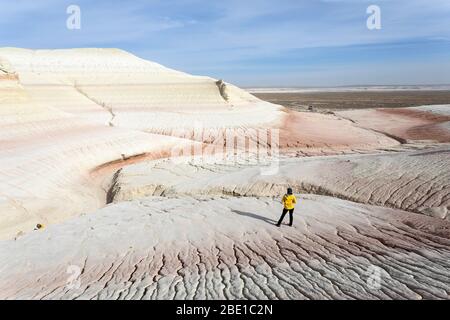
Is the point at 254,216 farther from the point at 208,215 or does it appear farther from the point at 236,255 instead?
the point at 236,255

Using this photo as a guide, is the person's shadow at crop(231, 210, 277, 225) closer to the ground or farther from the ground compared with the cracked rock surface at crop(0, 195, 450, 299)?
farther from the ground

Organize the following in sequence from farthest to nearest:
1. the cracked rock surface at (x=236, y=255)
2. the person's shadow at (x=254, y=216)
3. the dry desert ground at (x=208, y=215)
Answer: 1. the person's shadow at (x=254, y=216)
2. the dry desert ground at (x=208, y=215)
3. the cracked rock surface at (x=236, y=255)

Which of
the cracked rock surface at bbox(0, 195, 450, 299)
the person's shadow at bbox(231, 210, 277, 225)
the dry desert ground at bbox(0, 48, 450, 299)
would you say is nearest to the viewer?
the cracked rock surface at bbox(0, 195, 450, 299)

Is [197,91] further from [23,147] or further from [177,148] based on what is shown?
[23,147]

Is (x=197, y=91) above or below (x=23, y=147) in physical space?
above

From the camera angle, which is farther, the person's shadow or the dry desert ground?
the person's shadow

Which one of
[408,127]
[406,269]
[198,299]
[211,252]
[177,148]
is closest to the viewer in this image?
[198,299]

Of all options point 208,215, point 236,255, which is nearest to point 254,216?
point 208,215

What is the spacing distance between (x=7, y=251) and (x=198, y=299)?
4.86 m

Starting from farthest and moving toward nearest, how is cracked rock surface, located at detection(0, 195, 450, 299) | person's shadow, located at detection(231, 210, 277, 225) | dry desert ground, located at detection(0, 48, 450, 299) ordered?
person's shadow, located at detection(231, 210, 277, 225) → dry desert ground, located at detection(0, 48, 450, 299) → cracked rock surface, located at detection(0, 195, 450, 299)

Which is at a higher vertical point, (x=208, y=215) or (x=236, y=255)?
(x=208, y=215)

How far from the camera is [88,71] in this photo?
1396 inches
